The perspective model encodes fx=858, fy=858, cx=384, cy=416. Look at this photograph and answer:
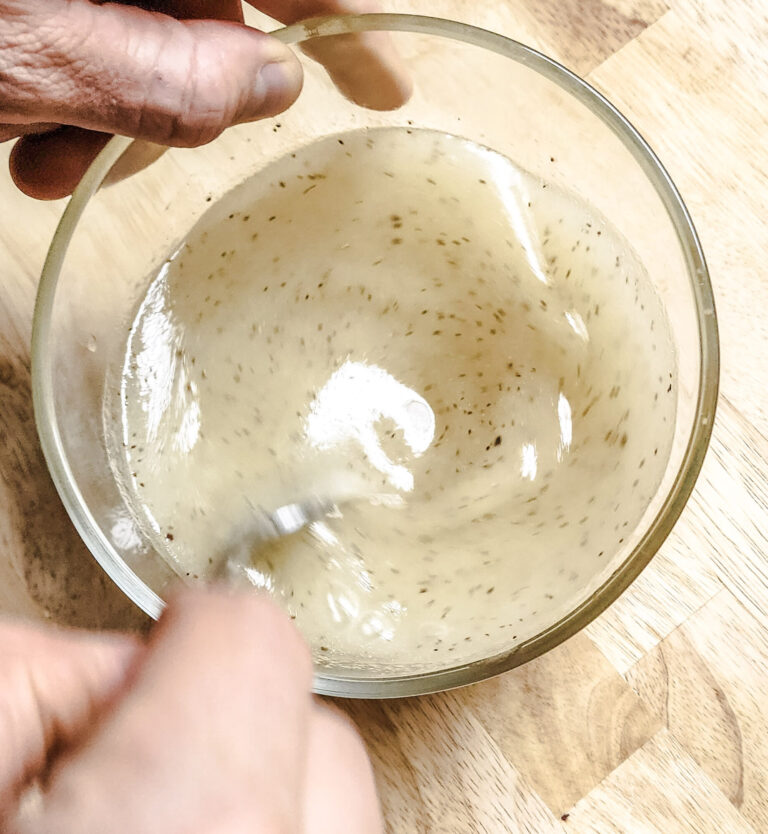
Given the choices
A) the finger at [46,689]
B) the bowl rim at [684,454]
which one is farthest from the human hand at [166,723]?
the bowl rim at [684,454]

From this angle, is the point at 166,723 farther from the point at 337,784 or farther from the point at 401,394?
the point at 401,394

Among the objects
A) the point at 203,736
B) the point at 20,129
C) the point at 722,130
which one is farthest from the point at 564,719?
the point at 20,129

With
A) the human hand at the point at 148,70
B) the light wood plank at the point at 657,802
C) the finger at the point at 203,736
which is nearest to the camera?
the finger at the point at 203,736

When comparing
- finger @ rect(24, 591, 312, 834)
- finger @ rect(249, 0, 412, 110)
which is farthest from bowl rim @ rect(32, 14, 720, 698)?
finger @ rect(24, 591, 312, 834)

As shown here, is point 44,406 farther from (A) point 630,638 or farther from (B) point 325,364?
(A) point 630,638

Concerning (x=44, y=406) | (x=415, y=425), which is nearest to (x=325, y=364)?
(x=415, y=425)

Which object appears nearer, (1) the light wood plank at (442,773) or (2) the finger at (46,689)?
(2) the finger at (46,689)

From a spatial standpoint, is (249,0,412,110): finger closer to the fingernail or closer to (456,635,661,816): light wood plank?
the fingernail

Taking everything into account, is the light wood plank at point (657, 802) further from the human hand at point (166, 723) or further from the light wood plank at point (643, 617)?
the human hand at point (166, 723)
